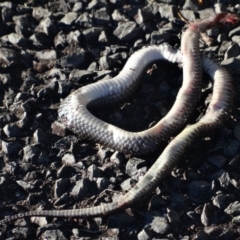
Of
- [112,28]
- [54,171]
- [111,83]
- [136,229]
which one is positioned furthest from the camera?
[112,28]

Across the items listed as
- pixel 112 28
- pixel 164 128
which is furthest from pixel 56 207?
pixel 112 28

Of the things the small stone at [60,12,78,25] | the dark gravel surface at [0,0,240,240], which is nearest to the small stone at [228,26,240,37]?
the dark gravel surface at [0,0,240,240]

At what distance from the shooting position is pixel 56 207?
221 inches

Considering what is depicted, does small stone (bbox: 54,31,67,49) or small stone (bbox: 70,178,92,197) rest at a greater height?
small stone (bbox: 54,31,67,49)

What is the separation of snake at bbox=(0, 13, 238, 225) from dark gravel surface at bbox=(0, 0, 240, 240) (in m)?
0.08

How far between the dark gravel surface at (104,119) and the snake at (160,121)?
0.26 feet

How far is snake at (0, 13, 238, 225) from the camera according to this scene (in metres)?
5.55

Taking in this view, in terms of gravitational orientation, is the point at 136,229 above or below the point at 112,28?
below

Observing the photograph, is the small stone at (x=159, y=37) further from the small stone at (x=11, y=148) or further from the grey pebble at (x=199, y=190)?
the grey pebble at (x=199, y=190)

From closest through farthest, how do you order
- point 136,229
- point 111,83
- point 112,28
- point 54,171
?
point 136,229 < point 54,171 < point 111,83 < point 112,28

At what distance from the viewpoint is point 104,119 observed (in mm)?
6383

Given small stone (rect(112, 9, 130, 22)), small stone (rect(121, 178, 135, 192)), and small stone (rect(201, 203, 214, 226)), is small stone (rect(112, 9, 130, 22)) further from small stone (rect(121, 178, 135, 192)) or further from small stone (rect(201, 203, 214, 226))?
small stone (rect(201, 203, 214, 226))

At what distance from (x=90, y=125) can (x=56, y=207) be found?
2.76 ft

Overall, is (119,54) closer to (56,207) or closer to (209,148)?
(209,148)
